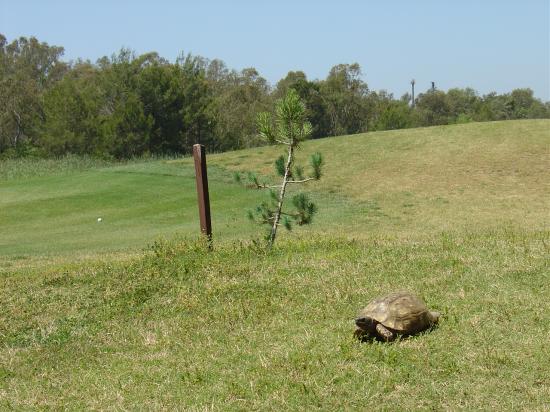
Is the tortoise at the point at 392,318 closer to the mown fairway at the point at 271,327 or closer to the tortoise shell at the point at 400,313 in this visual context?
the tortoise shell at the point at 400,313

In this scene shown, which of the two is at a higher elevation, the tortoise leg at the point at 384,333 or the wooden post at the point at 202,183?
the wooden post at the point at 202,183

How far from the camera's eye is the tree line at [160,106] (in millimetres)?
48938

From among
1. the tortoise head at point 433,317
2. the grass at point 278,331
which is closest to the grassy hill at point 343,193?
the grass at point 278,331

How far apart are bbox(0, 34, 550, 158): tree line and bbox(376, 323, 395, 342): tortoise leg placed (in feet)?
98.5

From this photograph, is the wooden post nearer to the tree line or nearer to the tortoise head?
the tortoise head

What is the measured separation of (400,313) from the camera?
17.4 feet

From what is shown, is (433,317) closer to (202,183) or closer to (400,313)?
(400,313)

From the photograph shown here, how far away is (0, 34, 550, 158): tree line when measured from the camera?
161ft

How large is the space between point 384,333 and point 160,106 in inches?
1794

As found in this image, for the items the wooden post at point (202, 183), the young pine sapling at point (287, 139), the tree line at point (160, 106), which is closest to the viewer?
the wooden post at point (202, 183)

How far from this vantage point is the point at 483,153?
24.3m

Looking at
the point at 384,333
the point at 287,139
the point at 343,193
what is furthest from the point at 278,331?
the point at 343,193

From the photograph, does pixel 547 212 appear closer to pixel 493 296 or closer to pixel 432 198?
pixel 432 198

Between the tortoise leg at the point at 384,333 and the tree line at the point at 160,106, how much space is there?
30.0 meters
